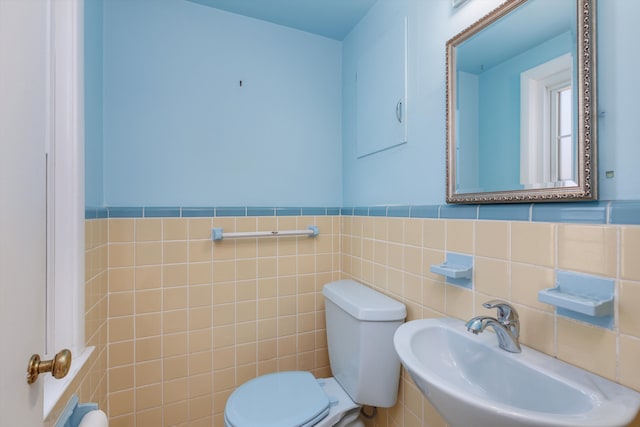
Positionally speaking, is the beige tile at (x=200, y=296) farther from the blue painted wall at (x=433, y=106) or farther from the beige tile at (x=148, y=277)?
the blue painted wall at (x=433, y=106)

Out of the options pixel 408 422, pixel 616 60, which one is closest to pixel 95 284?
pixel 408 422

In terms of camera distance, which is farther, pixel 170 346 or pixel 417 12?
pixel 170 346

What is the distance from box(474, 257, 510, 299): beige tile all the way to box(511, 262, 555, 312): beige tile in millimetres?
22

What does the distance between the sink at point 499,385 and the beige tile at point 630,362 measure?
2cm

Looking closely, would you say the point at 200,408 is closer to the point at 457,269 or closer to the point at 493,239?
the point at 457,269

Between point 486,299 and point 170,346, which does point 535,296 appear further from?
point 170,346

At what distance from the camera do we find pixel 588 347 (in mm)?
671

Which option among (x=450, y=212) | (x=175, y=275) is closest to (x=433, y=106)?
(x=450, y=212)

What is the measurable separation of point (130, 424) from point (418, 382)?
1407mm

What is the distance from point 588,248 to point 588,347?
0.23m

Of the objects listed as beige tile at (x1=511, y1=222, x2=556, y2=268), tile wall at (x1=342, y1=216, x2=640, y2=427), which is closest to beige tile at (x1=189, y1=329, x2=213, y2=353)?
tile wall at (x1=342, y1=216, x2=640, y2=427)

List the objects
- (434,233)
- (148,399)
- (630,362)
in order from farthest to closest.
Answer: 1. (148,399)
2. (434,233)
3. (630,362)

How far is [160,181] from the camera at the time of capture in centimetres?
140

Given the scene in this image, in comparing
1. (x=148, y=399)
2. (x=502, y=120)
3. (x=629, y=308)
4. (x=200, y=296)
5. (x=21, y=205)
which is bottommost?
(x=148, y=399)
